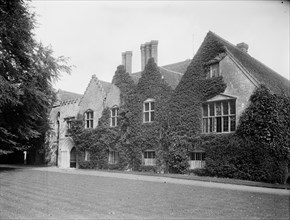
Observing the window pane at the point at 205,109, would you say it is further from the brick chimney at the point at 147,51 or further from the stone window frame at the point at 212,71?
the brick chimney at the point at 147,51

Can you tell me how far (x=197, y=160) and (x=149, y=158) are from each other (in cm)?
479

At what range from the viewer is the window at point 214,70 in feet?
74.2

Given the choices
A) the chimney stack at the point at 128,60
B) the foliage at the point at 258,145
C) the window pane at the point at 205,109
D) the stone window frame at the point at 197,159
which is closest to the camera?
the foliage at the point at 258,145

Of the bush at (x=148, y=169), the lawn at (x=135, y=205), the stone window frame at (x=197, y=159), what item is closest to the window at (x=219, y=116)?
the stone window frame at (x=197, y=159)

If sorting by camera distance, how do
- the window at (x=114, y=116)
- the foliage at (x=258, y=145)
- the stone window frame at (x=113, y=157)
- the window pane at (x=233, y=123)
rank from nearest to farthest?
the foliage at (x=258, y=145) → the window pane at (x=233, y=123) → the stone window frame at (x=113, y=157) → the window at (x=114, y=116)

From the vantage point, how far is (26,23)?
21.2 metres

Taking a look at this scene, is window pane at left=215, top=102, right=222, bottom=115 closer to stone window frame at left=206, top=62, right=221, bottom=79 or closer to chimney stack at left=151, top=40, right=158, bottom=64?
stone window frame at left=206, top=62, right=221, bottom=79

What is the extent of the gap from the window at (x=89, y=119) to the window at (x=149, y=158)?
335 inches

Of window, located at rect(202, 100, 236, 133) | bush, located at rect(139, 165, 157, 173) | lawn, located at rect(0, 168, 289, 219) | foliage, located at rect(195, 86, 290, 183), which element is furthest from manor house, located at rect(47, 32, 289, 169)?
lawn, located at rect(0, 168, 289, 219)

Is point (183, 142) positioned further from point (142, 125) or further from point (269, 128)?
point (269, 128)

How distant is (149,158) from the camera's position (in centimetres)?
2564

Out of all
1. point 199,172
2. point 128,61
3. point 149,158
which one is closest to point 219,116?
point 199,172

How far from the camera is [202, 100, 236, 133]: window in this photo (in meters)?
21.2

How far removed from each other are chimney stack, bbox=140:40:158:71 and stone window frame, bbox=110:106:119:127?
195 inches
